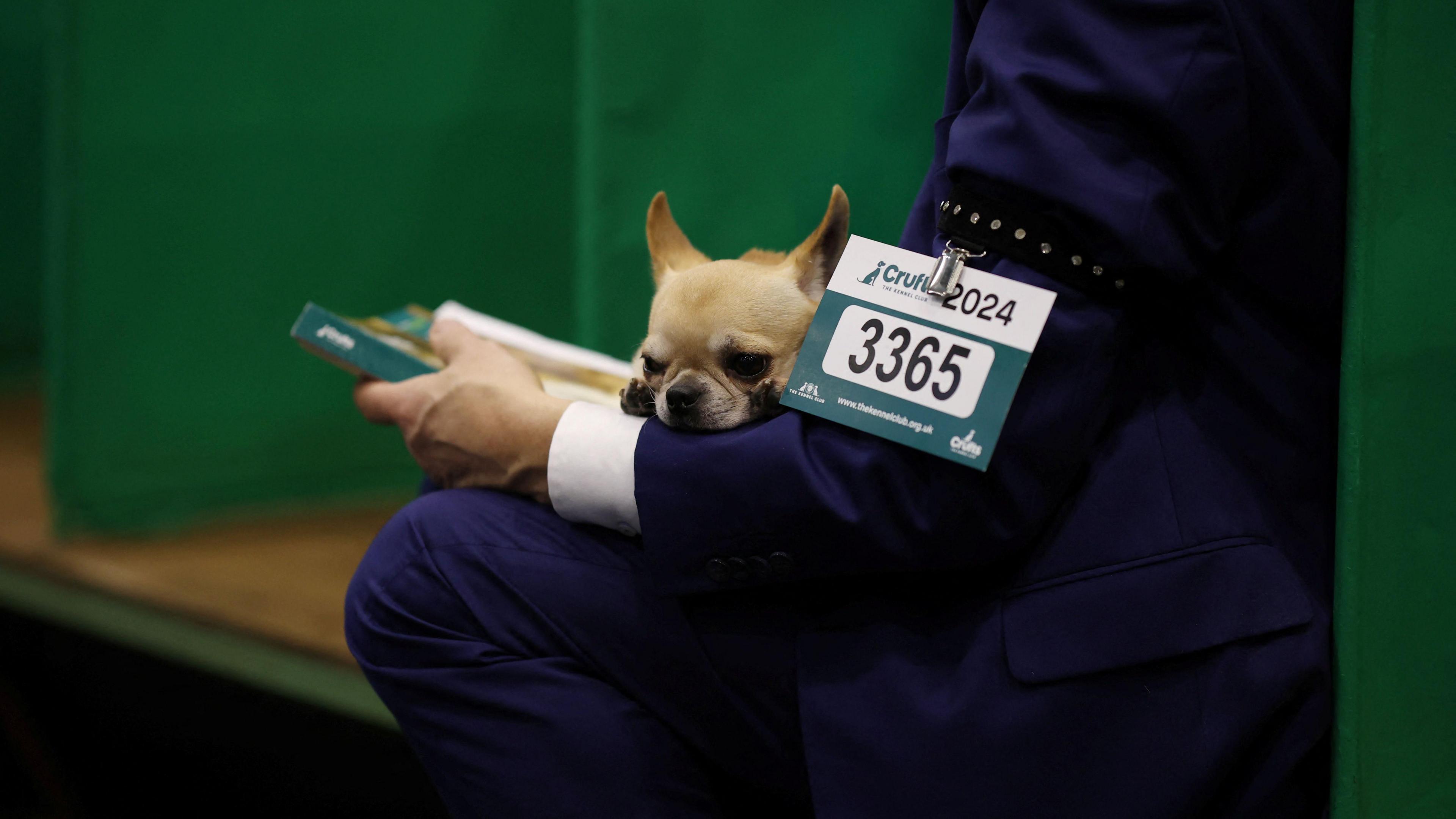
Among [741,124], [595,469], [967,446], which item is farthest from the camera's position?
[741,124]

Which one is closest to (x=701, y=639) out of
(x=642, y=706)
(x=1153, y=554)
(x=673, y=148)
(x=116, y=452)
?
(x=642, y=706)

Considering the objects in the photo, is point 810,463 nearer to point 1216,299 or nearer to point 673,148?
point 1216,299

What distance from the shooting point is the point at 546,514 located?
920mm

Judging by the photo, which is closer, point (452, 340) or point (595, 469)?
point (595, 469)

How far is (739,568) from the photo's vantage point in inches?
31.6

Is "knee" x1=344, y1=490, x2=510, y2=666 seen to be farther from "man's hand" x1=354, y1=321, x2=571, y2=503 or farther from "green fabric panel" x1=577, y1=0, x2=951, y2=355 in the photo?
"green fabric panel" x1=577, y1=0, x2=951, y2=355

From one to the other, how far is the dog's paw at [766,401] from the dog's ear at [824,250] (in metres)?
0.10

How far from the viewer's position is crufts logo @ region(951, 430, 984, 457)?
71cm

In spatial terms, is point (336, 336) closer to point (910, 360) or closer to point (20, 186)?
point (910, 360)

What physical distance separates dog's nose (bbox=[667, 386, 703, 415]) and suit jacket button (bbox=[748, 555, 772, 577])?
5.5 inches

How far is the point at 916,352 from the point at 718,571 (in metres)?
0.22

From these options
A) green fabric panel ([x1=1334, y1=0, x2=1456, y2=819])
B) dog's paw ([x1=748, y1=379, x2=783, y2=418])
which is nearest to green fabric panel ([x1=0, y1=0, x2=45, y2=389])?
dog's paw ([x1=748, y1=379, x2=783, y2=418])

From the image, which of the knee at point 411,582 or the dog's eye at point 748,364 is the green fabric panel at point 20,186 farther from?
the dog's eye at point 748,364

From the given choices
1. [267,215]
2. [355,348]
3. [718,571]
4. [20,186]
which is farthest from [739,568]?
[20,186]
